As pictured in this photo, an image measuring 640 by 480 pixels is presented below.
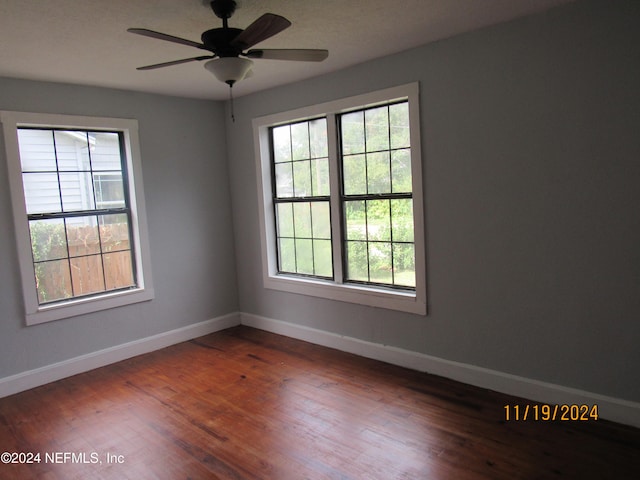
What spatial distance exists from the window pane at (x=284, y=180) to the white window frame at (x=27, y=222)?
1.37m

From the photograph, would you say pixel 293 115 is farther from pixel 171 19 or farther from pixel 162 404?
pixel 162 404

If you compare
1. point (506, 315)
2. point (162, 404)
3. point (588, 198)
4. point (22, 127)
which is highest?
point (22, 127)

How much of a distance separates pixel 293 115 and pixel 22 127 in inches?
91.8

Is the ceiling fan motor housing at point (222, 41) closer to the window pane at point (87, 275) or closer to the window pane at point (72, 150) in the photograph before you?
the window pane at point (72, 150)

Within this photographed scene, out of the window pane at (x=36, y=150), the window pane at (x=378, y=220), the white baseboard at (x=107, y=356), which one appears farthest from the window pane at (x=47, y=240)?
the window pane at (x=378, y=220)

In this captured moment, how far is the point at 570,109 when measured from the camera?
2740 millimetres

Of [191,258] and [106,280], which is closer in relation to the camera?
[106,280]

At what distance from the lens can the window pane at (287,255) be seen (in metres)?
4.73

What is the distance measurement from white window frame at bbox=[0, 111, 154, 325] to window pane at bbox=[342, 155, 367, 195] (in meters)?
2.02

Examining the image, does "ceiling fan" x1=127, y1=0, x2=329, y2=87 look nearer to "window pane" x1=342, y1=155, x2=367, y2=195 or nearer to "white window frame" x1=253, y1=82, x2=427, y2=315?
"white window frame" x1=253, y1=82, x2=427, y2=315

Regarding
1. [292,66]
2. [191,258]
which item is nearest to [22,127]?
[191,258]

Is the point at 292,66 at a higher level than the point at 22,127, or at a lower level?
higher

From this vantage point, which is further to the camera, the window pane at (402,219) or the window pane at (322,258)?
the window pane at (322,258)
